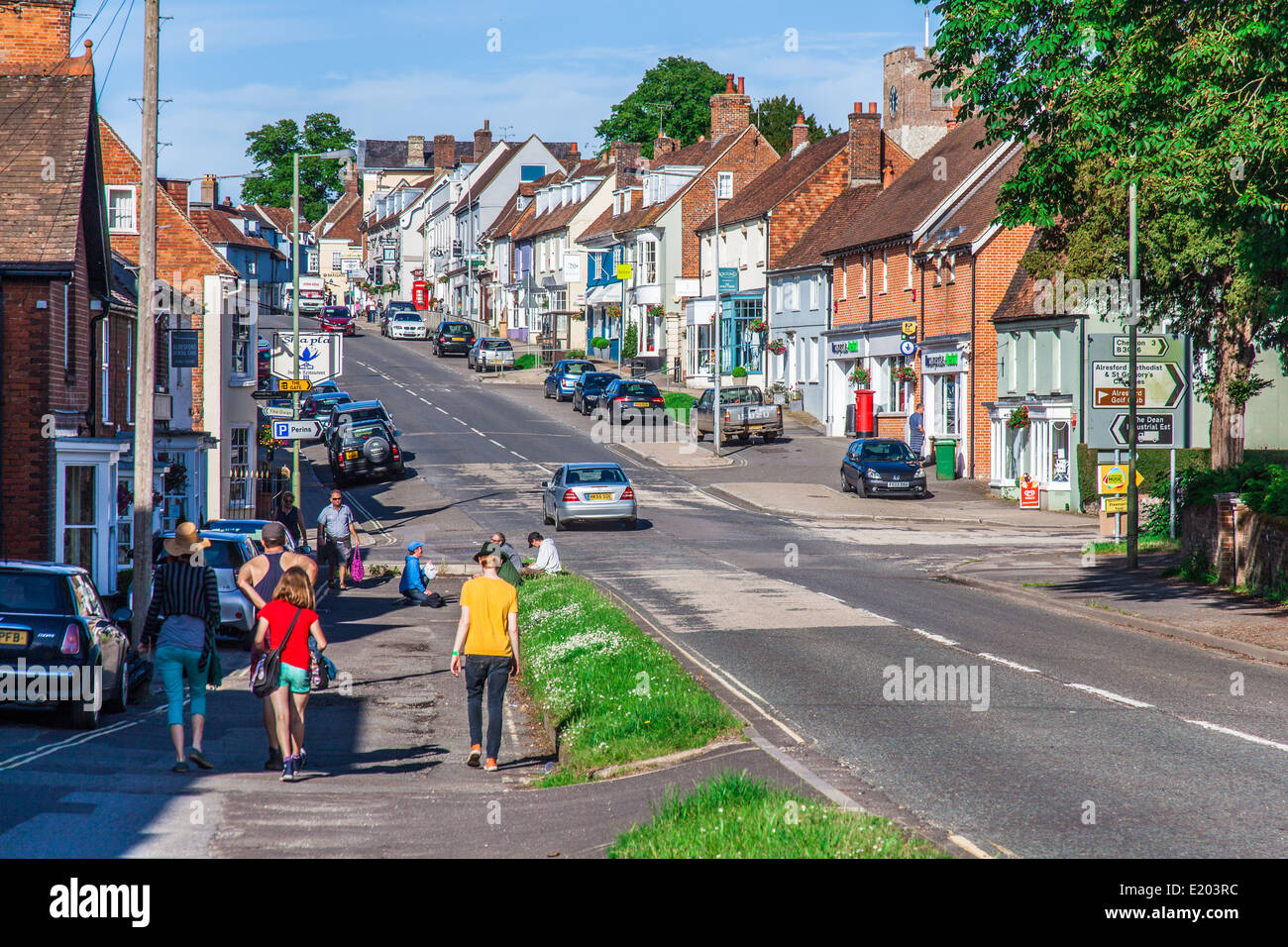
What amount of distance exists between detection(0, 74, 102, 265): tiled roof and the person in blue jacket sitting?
291 inches

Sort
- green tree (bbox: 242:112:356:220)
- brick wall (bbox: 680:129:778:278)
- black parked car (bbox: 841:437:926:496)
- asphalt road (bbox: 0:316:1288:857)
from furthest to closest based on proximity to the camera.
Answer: green tree (bbox: 242:112:356:220), brick wall (bbox: 680:129:778:278), black parked car (bbox: 841:437:926:496), asphalt road (bbox: 0:316:1288:857)

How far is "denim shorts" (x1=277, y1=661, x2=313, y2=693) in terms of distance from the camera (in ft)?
38.7

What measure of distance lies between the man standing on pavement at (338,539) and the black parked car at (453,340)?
201 feet

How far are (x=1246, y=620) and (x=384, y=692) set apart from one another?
11.9m

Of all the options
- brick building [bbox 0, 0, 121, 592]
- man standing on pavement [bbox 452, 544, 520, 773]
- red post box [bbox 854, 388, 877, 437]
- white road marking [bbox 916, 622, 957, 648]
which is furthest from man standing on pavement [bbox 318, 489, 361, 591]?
red post box [bbox 854, 388, 877, 437]

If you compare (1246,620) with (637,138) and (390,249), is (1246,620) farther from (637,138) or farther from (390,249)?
(390,249)

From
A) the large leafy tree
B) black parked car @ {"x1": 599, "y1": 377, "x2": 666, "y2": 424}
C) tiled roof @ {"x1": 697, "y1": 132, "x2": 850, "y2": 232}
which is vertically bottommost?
black parked car @ {"x1": 599, "y1": 377, "x2": 666, "y2": 424}

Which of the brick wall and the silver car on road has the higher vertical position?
the brick wall

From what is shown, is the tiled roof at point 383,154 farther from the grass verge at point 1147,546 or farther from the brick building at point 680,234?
the grass verge at point 1147,546

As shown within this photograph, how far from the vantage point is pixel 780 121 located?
11175 centimetres

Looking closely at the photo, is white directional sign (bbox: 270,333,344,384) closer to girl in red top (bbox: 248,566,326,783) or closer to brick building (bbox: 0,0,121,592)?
brick building (bbox: 0,0,121,592)

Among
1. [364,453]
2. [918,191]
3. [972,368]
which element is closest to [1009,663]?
[364,453]

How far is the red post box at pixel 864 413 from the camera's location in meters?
54.5

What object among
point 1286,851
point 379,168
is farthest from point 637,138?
point 1286,851
